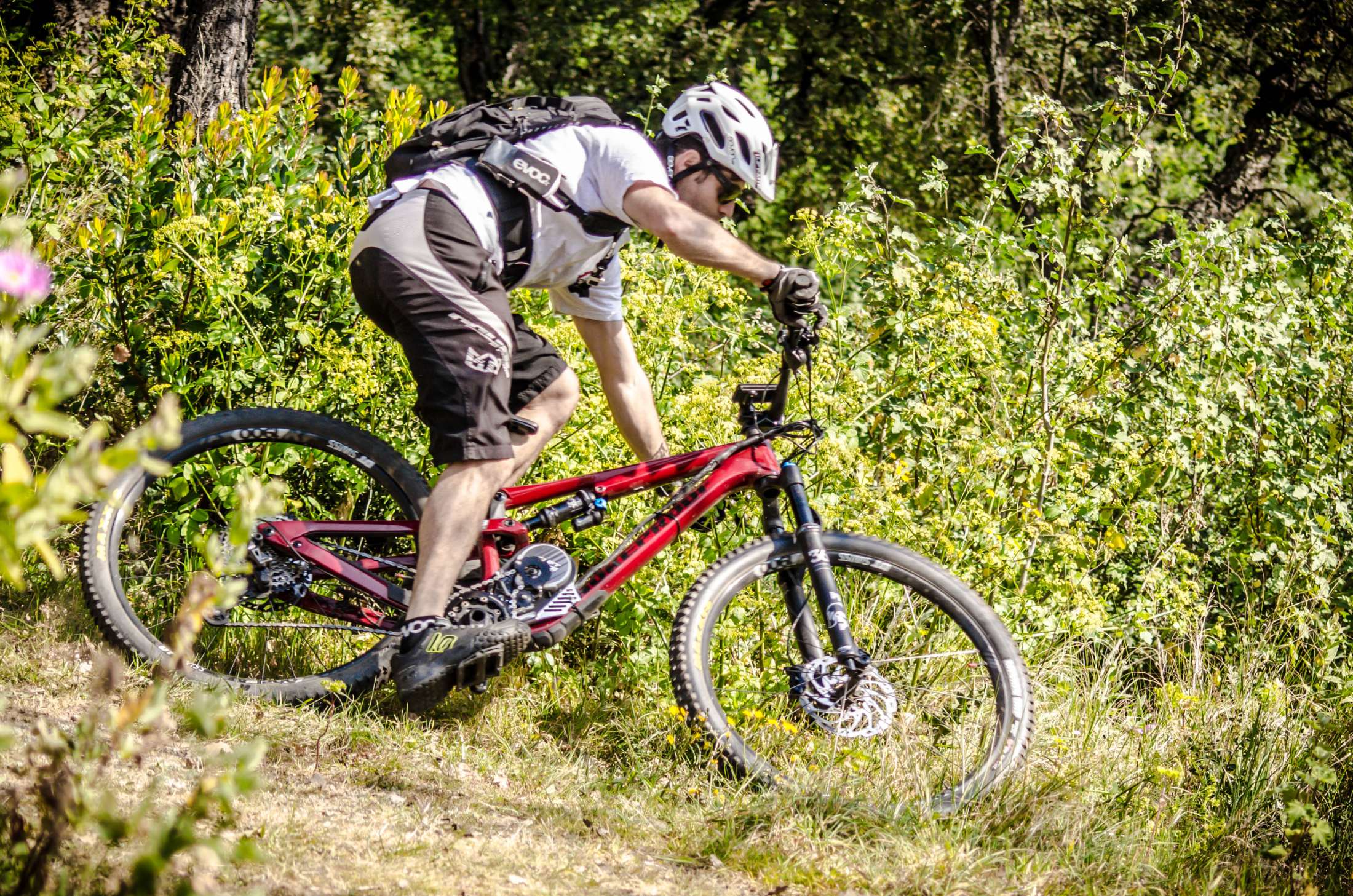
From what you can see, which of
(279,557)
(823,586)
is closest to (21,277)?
(279,557)

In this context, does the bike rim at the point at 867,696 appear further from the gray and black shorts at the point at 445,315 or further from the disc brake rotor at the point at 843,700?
the gray and black shorts at the point at 445,315

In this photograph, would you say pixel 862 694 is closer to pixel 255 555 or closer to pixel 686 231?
pixel 686 231

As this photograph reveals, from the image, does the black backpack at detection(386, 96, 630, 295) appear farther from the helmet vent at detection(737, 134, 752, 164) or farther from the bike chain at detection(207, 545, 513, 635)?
the bike chain at detection(207, 545, 513, 635)

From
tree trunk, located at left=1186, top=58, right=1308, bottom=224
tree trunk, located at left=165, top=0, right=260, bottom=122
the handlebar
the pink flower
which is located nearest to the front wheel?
the handlebar

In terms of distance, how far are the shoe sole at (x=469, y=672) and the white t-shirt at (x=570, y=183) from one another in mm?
1094

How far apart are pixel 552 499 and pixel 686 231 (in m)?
0.99

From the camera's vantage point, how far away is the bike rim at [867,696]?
3.41 m

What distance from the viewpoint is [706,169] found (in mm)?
3605

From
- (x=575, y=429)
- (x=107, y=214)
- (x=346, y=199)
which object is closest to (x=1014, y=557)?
(x=575, y=429)

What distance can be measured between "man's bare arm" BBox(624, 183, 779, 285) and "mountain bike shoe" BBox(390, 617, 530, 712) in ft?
3.98

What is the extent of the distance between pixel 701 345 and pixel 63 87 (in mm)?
3220

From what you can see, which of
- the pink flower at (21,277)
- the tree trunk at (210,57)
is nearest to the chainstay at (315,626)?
the pink flower at (21,277)

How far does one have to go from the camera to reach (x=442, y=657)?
3320mm

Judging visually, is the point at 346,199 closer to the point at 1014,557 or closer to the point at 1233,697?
the point at 1014,557
